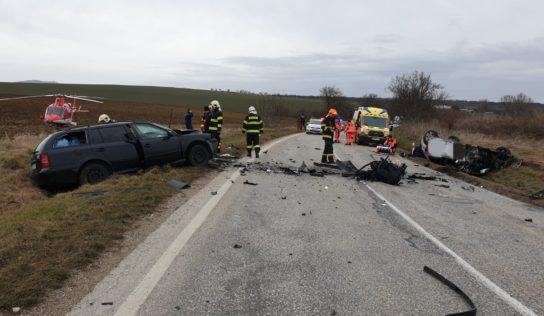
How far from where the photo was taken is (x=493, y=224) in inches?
300

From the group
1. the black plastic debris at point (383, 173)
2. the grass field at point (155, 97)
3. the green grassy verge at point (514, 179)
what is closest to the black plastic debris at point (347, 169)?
the black plastic debris at point (383, 173)

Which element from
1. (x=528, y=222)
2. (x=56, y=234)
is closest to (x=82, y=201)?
(x=56, y=234)

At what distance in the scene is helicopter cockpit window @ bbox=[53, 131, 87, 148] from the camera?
1030 cm

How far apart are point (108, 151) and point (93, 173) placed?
2.06ft

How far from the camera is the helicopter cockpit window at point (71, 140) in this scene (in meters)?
10.3

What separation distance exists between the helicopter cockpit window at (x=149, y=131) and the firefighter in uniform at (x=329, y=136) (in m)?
5.48

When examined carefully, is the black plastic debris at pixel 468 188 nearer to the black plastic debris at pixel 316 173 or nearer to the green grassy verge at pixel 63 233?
the black plastic debris at pixel 316 173

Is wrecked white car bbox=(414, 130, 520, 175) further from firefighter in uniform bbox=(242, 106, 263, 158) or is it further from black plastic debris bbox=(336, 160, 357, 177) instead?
firefighter in uniform bbox=(242, 106, 263, 158)

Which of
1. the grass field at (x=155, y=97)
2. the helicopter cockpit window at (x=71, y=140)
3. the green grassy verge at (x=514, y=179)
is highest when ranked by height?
the grass field at (x=155, y=97)

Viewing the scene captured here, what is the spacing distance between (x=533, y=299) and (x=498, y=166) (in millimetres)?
13218

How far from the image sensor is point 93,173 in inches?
419

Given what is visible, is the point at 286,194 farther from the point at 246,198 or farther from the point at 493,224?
the point at 493,224

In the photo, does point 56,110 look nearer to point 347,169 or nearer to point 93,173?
point 93,173

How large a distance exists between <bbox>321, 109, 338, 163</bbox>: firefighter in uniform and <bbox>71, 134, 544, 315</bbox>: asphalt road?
6.07m
